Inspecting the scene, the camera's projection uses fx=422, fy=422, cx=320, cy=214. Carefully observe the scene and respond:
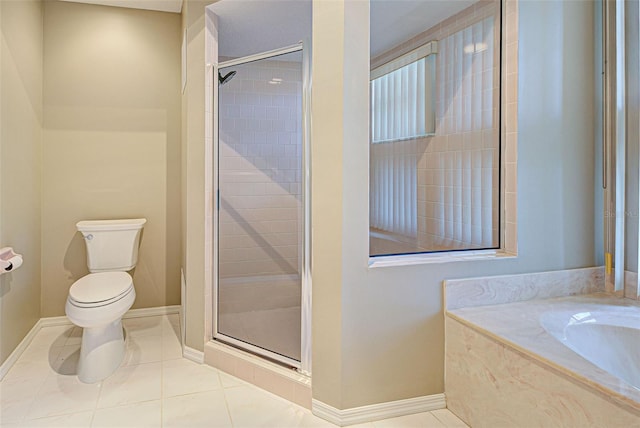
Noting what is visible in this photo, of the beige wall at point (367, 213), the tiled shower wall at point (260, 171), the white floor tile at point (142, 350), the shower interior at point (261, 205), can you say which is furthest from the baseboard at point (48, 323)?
the beige wall at point (367, 213)

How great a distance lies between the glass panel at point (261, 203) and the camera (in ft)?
7.54

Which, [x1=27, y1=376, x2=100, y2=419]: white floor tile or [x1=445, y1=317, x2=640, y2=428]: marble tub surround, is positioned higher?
[x1=445, y1=317, x2=640, y2=428]: marble tub surround

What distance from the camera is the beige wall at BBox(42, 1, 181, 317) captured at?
3180 mm

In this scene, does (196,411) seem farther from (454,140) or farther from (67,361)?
(454,140)

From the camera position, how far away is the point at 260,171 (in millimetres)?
2508

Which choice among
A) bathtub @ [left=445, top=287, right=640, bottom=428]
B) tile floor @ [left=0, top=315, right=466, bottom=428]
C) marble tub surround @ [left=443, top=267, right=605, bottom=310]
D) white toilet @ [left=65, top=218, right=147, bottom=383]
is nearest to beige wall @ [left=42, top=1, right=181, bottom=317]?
white toilet @ [left=65, top=218, right=147, bottom=383]

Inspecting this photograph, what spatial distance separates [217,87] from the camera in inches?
100.0

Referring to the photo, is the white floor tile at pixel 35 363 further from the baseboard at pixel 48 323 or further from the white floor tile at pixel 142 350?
the white floor tile at pixel 142 350

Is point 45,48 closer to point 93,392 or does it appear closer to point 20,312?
point 20,312

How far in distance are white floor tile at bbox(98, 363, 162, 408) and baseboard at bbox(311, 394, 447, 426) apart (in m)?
0.90

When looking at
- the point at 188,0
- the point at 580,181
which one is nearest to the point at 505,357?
the point at 580,181

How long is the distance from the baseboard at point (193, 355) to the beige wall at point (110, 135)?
38.3 inches

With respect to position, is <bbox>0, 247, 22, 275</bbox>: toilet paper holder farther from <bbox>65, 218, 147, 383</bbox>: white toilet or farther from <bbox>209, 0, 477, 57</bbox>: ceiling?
<bbox>209, 0, 477, 57</bbox>: ceiling

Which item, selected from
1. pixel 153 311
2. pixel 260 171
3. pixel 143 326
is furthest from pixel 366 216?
pixel 153 311
